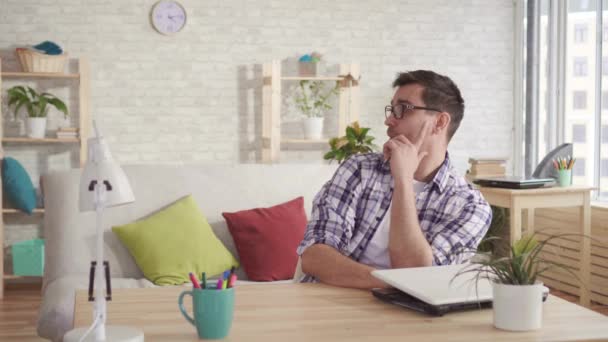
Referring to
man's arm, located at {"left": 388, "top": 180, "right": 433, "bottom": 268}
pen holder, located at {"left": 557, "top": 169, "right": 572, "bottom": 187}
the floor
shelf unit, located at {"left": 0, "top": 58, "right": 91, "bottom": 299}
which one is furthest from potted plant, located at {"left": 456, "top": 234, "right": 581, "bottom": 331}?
shelf unit, located at {"left": 0, "top": 58, "right": 91, "bottom": 299}

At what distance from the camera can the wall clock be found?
19.8 feet

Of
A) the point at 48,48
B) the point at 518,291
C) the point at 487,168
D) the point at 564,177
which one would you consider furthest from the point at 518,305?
the point at 48,48

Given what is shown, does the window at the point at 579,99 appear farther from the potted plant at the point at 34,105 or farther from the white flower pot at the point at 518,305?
the white flower pot at the point at 518,305

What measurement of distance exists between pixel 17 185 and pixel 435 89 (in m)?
4.10

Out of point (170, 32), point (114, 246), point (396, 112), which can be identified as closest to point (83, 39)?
point (170, 32)

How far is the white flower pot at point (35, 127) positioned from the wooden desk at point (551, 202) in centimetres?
317

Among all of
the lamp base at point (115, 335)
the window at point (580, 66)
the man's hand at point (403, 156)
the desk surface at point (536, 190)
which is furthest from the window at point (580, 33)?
the lamp base at point (115, 335)

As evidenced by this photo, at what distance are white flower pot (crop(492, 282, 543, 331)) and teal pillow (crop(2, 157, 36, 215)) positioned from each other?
15.5 ft

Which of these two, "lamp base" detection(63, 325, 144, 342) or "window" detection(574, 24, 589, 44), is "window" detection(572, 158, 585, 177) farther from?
"lamp base" detection(63, 325, 144, 342)

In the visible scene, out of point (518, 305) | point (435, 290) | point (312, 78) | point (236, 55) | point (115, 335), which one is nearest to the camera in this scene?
point (115, 335)

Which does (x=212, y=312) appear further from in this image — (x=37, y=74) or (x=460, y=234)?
(x=37, y=74)

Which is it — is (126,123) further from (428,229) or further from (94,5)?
(428,229)

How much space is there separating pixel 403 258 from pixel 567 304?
463 mm

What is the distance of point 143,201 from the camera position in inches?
135
